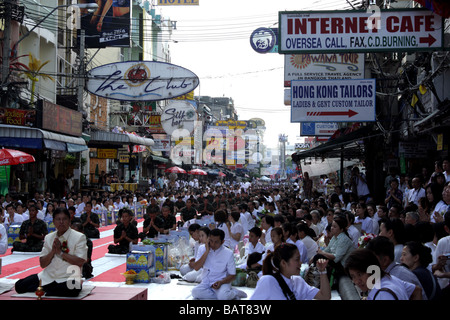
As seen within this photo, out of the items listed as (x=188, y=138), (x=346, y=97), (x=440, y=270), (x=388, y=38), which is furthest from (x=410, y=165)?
(x=188, y=138)

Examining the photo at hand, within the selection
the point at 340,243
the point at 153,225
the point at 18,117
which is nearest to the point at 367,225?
the point at 340,243

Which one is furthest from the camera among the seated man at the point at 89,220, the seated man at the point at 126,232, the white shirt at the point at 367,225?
the seated man at the point at 89,220

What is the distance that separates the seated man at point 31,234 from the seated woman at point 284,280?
1036 cm

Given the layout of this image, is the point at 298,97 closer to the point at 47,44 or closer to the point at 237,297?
the point at 237,297

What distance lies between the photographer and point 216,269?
27.2 feet

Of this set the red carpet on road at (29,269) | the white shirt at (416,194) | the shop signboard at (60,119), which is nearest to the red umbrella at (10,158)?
the red carpet on road at (29,269)

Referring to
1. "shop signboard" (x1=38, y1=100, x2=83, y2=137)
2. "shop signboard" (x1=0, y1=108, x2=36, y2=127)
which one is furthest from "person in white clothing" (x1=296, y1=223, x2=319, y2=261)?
"shop signboard" (x1=0, y1=108, x2=36, y2=127)

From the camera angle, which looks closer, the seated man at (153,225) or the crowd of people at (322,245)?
the crowd of people at (322,245)

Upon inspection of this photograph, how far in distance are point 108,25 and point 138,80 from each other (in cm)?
1540

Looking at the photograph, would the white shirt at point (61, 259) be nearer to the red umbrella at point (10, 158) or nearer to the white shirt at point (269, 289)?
the white shirt at point (269, 289)

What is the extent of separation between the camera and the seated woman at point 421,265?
17.9 ft

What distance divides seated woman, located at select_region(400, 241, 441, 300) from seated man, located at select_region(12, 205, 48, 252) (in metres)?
10.7

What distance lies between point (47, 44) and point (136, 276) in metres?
23.9

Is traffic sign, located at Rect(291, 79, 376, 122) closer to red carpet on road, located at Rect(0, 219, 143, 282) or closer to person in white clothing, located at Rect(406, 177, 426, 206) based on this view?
person in white clothing, located at Rect(406, 177, 426, 206)
